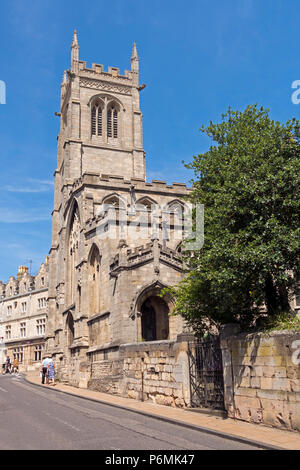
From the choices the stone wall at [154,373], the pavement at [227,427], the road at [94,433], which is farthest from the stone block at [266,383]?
the stone wall at [154,373]

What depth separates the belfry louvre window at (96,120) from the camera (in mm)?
43031

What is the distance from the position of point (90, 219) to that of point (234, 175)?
731 inches

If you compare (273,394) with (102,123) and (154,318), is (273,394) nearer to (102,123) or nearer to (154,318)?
(154,318)

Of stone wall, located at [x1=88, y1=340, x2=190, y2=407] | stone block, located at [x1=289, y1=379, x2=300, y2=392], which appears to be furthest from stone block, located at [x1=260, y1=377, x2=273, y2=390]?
stone wall, located at [x1=88, y1=340, x2=190, y2=407]

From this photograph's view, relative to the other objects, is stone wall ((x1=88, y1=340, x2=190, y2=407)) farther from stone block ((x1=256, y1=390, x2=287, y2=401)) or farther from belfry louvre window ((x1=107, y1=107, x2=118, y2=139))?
belfry louvre window ((x1=107, y1=107, x2=118, y2=139))

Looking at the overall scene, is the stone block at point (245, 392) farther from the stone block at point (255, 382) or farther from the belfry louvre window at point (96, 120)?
the belfry louvre window at point (96, 120)

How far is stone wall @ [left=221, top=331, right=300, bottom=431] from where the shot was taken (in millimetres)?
9734

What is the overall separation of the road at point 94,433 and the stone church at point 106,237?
4.12 m

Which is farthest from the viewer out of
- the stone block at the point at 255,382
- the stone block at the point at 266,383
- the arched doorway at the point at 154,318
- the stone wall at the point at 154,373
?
the arched doorway at the point at 154,318

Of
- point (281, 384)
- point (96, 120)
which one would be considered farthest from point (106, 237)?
point (96, 120)

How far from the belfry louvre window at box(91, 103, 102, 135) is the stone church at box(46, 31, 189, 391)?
10 cm

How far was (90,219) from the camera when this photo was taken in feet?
98.4

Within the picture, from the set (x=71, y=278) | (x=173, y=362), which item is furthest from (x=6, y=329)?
(x=173, y=362)

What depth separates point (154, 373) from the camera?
15820 millimetres
